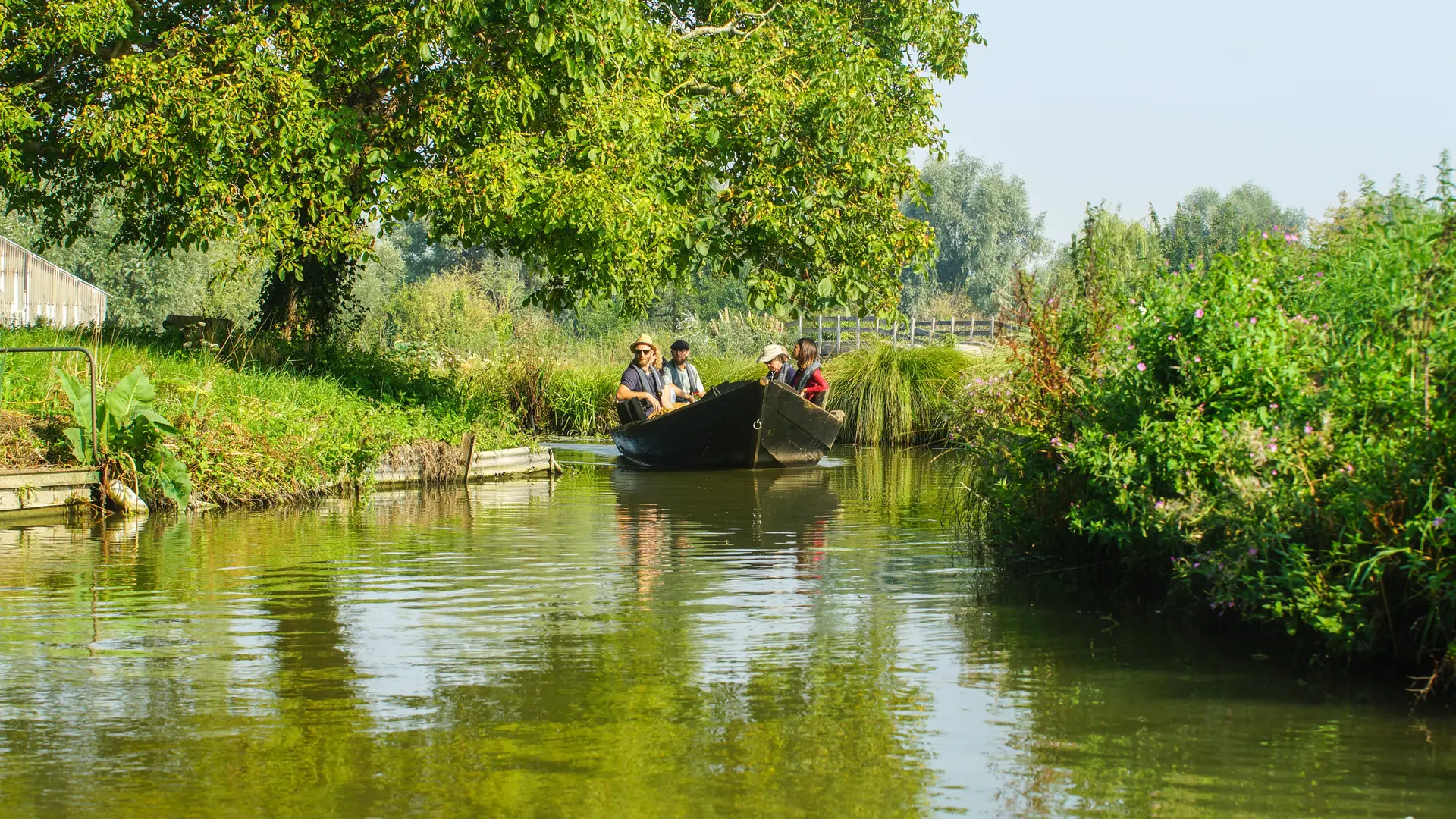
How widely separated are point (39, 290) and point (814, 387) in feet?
111

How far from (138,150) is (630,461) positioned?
7.87 m

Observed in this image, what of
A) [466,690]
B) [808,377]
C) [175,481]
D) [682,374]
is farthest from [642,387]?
[466,690]

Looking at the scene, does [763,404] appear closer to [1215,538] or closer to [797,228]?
[797,228]

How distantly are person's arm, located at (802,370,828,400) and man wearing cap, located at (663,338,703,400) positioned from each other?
1.59 m

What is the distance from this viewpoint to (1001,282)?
8800cm

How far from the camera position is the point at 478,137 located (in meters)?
16.6

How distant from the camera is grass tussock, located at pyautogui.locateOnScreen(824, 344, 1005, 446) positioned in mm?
24641

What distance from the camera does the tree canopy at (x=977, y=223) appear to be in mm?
90938

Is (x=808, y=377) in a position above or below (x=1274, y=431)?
above

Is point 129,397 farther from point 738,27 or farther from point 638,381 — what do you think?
point 738,27

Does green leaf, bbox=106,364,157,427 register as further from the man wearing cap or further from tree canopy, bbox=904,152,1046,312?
tree canopy, bbox=904,152,1046,312

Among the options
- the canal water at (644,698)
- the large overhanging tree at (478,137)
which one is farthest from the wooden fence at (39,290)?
the canal water at (644,698)

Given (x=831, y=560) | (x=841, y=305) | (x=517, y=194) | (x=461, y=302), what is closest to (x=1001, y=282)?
(x=461, y=302)

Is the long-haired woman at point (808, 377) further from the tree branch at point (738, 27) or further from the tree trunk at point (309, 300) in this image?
the tree trunk at point (309, 300)
